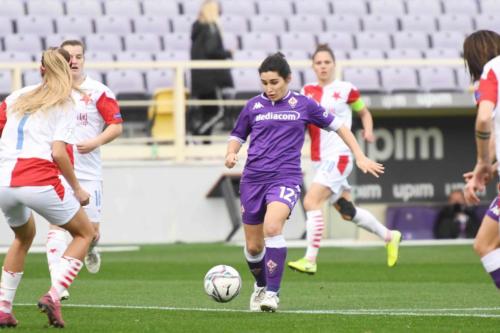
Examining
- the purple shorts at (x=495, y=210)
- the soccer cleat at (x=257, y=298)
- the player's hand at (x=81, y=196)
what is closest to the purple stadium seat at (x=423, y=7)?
the soccer cleat at (x=257, y=298)

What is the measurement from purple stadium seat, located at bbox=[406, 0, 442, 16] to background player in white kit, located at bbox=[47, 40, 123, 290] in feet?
51.2

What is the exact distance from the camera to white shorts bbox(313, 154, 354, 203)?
46.3 feet

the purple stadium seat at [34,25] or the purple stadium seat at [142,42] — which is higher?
the purple stadium seat at [34,25]

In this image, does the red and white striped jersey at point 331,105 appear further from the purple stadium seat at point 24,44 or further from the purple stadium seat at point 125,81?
the purple stadium seat at point 24,44

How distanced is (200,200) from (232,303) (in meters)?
9.66

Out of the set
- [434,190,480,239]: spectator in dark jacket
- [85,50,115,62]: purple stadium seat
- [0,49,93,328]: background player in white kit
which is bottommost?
[434,190,480,239]: spectator in dark jacket

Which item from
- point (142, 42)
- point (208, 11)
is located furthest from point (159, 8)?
point (208, 11)

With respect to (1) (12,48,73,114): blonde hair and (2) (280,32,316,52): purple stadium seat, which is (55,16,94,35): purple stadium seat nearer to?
(2) (280,32,316,52): purple stadium seat

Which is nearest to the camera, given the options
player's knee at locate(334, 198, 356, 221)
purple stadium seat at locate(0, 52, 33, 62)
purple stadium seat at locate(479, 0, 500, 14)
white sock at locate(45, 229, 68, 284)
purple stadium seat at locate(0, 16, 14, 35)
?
white sock at locate(45, 229, 68, 284)

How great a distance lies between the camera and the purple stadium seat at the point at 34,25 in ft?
74.9

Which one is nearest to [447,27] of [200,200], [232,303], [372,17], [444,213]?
[372,17]

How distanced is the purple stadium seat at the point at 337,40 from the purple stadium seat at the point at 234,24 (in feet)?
4.87

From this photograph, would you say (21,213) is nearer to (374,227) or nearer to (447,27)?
(374,227)

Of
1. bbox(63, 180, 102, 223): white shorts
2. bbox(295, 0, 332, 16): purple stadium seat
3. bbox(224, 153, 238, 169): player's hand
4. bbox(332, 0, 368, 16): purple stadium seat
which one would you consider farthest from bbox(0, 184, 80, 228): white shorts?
bbox(332, 0, 368, 16): purple stadium seat
